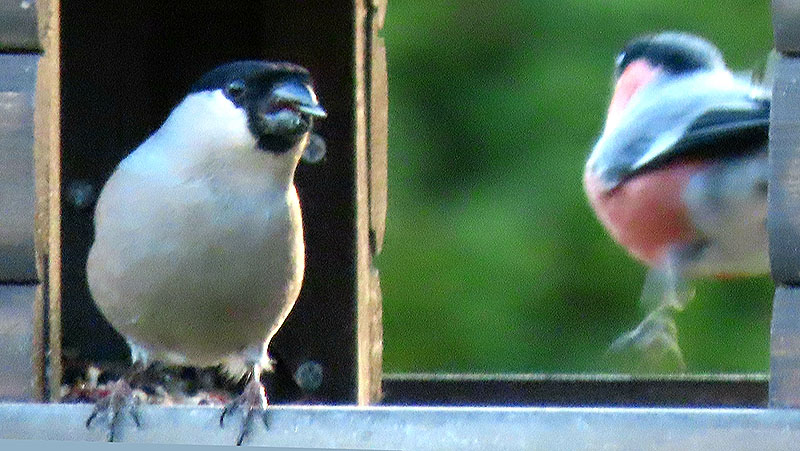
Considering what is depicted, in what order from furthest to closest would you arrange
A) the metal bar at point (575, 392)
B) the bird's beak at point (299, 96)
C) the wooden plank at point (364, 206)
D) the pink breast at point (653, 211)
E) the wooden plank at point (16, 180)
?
the metal bar at point (575, 392), the wooden plank at point (364, 206), the pink breast at point (653, 211), the bird's beak at point (299, 96), the wooden plank at point (16, 180)

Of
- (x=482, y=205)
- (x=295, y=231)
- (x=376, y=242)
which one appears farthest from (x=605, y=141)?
(x=482, y=205)

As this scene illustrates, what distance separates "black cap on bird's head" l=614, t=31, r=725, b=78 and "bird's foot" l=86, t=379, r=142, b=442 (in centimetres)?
102

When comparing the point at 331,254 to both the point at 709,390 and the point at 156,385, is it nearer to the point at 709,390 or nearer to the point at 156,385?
the point at 156,385

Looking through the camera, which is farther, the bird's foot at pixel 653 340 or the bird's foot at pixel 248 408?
the bird's foot at pixel 653 340

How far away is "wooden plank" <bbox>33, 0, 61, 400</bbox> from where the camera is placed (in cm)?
195

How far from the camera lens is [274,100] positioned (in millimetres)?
2178

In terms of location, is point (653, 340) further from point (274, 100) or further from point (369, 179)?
point (274, 100)

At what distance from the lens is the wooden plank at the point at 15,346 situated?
1.92 metres

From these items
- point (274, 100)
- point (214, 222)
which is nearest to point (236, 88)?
point (274, 100)

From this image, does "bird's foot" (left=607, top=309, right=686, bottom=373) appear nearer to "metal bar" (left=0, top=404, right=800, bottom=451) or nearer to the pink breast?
the pink breast

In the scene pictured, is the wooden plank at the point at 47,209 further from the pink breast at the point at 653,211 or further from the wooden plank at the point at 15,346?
the pink breast at the point at 653,211

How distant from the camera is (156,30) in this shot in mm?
2604

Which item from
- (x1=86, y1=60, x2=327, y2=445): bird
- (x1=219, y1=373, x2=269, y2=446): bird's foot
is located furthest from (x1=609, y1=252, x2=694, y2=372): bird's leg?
(x1=219, y1=373, x2=269, y2=446): bird's foot

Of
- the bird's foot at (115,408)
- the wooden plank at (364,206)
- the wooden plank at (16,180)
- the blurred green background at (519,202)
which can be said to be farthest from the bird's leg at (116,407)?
the blurred green background at (519,202)
